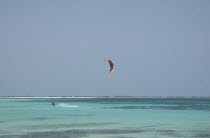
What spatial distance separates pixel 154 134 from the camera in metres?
19.0

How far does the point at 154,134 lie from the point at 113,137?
7.69 feet

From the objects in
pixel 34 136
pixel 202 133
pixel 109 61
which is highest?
pixel 109 61

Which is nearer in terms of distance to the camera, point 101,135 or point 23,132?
point 101,135

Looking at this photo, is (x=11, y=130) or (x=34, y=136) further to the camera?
(x=11, y=130)

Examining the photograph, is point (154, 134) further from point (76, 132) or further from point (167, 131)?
point (76, 132)

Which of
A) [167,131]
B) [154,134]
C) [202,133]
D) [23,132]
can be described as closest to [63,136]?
[23,132]

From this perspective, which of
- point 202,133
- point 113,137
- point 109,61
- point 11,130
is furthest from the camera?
point 109,61

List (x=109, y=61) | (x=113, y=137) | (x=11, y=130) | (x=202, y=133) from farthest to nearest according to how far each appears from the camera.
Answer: (x=109, y=61) < (x=11, y=130) < (x=202, y=133) < (x=113, y=137)

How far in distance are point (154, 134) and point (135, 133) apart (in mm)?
1031

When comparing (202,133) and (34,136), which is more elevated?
(202,133)

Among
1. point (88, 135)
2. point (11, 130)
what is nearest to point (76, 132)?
point (88, 135)

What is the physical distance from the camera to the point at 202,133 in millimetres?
19312

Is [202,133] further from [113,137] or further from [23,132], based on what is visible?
[23,132]

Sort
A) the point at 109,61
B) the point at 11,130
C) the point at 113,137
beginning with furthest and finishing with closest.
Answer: the point at 109,61
the point at 11,130
the point at 113,137
